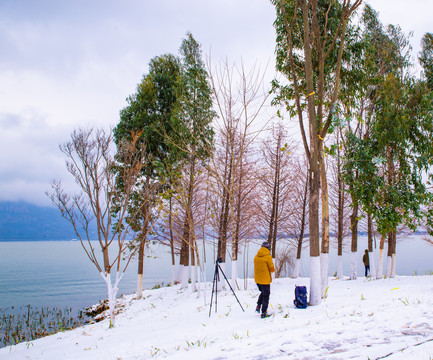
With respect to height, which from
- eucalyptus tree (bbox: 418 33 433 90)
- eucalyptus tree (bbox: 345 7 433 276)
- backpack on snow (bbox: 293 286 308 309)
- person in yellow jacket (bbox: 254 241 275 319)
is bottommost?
backpack on snow (bbox: 293 286 308 309)

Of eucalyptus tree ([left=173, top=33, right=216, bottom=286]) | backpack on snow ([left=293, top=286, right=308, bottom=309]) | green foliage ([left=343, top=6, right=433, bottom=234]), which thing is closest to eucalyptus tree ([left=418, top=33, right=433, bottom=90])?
green foliage ([left=343, top=6, right=433, bottom=234])

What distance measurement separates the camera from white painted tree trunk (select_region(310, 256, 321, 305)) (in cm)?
866

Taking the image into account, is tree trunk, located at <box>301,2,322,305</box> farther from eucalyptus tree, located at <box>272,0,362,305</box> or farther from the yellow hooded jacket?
the yellow hooded jacket

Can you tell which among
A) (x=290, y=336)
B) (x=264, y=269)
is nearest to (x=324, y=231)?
(x=264, y=269)

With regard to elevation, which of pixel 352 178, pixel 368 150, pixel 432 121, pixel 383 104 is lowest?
pixel 352 178

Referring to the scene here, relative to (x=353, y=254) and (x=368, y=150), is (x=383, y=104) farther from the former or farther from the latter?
(x=353, y=254)

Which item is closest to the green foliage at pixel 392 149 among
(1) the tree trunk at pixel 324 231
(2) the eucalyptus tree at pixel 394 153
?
(2) the eucalyptus tree at pixel 394 153

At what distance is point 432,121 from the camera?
1271cm

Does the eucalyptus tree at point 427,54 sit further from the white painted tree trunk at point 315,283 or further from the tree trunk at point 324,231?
the white painted tree trunk at point 315,283

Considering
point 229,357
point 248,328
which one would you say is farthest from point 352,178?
point 229,357

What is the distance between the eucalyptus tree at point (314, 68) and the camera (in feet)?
30.6

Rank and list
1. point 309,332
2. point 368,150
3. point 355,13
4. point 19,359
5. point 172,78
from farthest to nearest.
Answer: point 172,78 → point 368,150 → point 355,13 → point 19,359 → point 309,332

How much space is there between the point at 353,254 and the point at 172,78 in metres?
15.5

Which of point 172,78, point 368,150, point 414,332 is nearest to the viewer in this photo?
point 414,332
